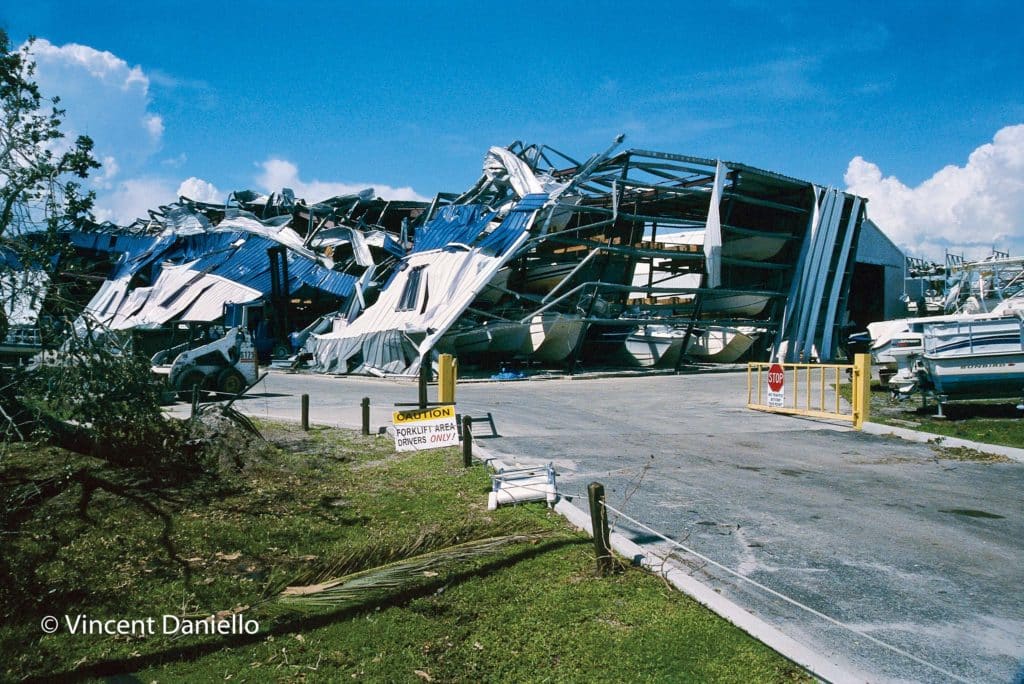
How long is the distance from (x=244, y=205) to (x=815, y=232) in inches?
1823

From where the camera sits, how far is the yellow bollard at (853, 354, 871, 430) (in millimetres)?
14984

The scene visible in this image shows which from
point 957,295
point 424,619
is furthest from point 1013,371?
point 957,295

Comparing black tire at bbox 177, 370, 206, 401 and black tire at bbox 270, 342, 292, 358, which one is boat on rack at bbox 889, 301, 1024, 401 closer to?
black tire at bbox 177, 370, 206, 401

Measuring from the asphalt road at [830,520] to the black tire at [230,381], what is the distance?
3.63 metres

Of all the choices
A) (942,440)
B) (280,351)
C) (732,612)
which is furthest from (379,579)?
(280,351)

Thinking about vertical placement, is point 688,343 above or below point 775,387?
above

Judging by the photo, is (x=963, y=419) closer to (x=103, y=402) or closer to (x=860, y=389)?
(x=860, y=389)

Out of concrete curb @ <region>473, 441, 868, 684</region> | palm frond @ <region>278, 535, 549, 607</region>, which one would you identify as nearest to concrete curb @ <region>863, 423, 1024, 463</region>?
concrete curb @ <region>473, 441, 868, 684</region>

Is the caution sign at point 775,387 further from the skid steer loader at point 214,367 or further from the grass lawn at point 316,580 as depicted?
the skid steer loader at point 214,367

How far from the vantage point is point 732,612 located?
5.11 m

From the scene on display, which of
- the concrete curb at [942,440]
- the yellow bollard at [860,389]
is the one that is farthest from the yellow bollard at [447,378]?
the concrete curb at [942,440]

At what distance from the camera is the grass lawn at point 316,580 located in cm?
445

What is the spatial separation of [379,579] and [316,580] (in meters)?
0.57

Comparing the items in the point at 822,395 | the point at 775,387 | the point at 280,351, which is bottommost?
the point at 822,395
